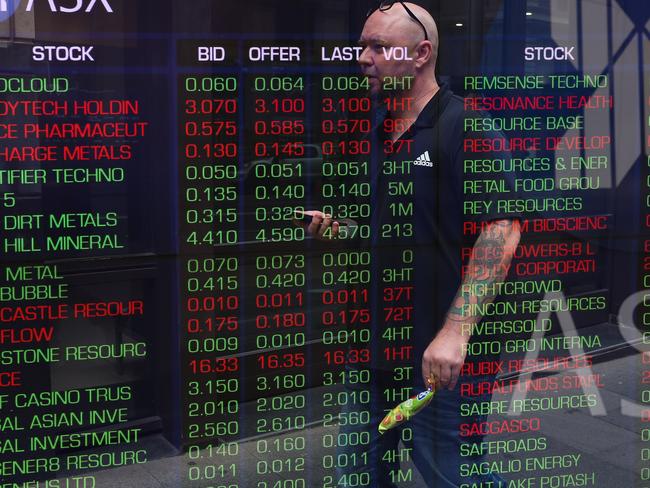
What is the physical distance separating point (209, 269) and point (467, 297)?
1.07 metres

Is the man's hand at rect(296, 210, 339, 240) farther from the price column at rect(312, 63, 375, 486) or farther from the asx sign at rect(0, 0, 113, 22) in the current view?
the asx sign at rect(0, 0, 113, 22)

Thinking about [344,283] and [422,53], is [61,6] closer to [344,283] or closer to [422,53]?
[422,53]

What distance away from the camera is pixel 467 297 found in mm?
3693

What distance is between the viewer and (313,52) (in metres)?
3.58

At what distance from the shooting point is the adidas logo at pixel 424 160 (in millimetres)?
3623

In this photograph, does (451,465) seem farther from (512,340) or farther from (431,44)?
(431,44)

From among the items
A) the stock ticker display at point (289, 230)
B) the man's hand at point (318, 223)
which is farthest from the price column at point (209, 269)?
the man's hand at point (318, 223)

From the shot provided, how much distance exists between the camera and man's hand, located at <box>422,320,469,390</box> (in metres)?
3.64

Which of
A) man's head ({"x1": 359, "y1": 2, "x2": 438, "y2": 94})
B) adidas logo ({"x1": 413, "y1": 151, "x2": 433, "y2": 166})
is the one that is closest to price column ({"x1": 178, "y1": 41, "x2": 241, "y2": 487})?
man's head ({"x1": 359, "y1": 2, "x2": 438, "y2": 94})

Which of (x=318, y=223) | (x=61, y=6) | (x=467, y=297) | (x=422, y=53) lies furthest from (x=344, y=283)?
(x=61, y=6)

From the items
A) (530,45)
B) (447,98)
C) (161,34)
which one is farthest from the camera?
(530,45)

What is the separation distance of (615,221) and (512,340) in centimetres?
79

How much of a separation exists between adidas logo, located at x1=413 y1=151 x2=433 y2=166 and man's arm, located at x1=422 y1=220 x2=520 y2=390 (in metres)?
0.36

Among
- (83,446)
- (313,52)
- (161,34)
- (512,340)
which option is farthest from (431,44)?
(83,446)
